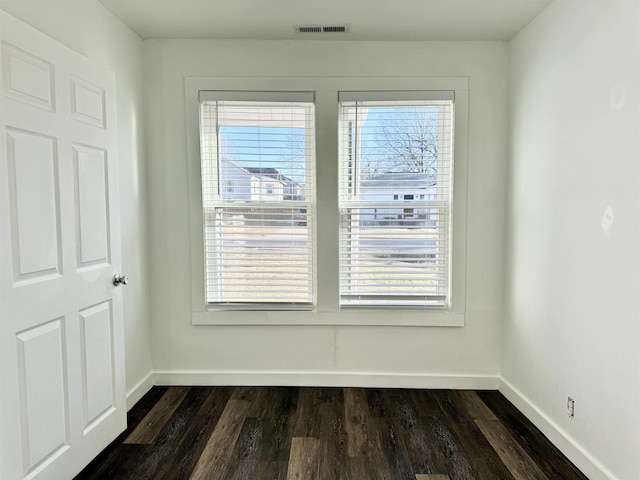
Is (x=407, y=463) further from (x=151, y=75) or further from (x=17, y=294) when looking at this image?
(x=151, y=75)

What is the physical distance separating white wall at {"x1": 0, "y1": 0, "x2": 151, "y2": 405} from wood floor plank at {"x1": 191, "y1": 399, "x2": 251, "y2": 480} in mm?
715

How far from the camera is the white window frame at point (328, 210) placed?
8.40 ft

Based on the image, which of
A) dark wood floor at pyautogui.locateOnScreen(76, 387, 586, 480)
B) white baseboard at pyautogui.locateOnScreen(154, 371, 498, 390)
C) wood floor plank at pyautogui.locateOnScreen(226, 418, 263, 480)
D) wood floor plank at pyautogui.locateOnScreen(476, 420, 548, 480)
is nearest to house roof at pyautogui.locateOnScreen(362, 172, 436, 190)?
white baseboard at pyautogui.locateOnScreen(154, 371, 498, 390)

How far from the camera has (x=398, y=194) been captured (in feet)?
8.62

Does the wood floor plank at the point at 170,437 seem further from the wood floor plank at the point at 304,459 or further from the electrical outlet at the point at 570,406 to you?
the electrical outlet at the point at 570,406

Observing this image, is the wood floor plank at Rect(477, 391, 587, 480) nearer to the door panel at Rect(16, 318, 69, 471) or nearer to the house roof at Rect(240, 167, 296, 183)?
the house roof at Rect(240, 167, 296, 183)

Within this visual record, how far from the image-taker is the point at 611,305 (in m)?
1.67

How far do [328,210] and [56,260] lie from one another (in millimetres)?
1660

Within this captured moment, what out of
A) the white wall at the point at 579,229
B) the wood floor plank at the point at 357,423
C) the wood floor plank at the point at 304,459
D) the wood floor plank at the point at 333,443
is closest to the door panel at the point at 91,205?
the wood floor plank at the point at 304,459

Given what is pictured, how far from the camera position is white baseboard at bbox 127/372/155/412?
241 cm

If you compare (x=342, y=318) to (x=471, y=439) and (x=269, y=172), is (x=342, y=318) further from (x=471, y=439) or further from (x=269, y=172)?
(x=269, y=172)

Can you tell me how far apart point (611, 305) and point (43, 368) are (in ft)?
8.69

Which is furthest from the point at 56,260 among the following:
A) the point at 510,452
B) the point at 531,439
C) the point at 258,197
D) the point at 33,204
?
the point at 531,439

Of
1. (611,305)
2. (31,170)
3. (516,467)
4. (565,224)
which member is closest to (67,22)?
(31,170)
